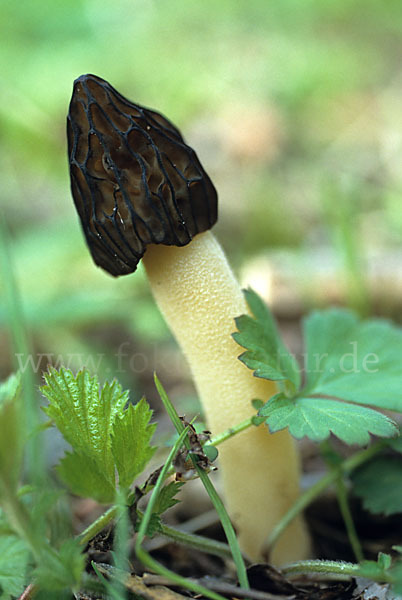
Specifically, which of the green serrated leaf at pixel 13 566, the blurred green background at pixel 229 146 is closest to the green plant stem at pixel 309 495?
the green serrated leaf at pixel 13 566

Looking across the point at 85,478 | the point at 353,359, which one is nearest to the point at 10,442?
the point at 85,478

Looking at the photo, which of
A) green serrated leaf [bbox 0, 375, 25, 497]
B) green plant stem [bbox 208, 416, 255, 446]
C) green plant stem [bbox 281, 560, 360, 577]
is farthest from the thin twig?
green serrated leaf [bbox 0, 375, 25, 497]

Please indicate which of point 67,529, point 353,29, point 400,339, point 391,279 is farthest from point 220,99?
point 67,529

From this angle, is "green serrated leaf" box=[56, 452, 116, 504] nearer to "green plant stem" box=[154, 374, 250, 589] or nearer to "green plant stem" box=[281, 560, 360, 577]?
"green plant stem" box=[154, 374, 250, 589]

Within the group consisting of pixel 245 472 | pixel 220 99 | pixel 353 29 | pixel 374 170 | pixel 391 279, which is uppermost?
pixel 353 29

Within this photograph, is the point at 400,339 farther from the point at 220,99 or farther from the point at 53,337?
the point at 220,99
